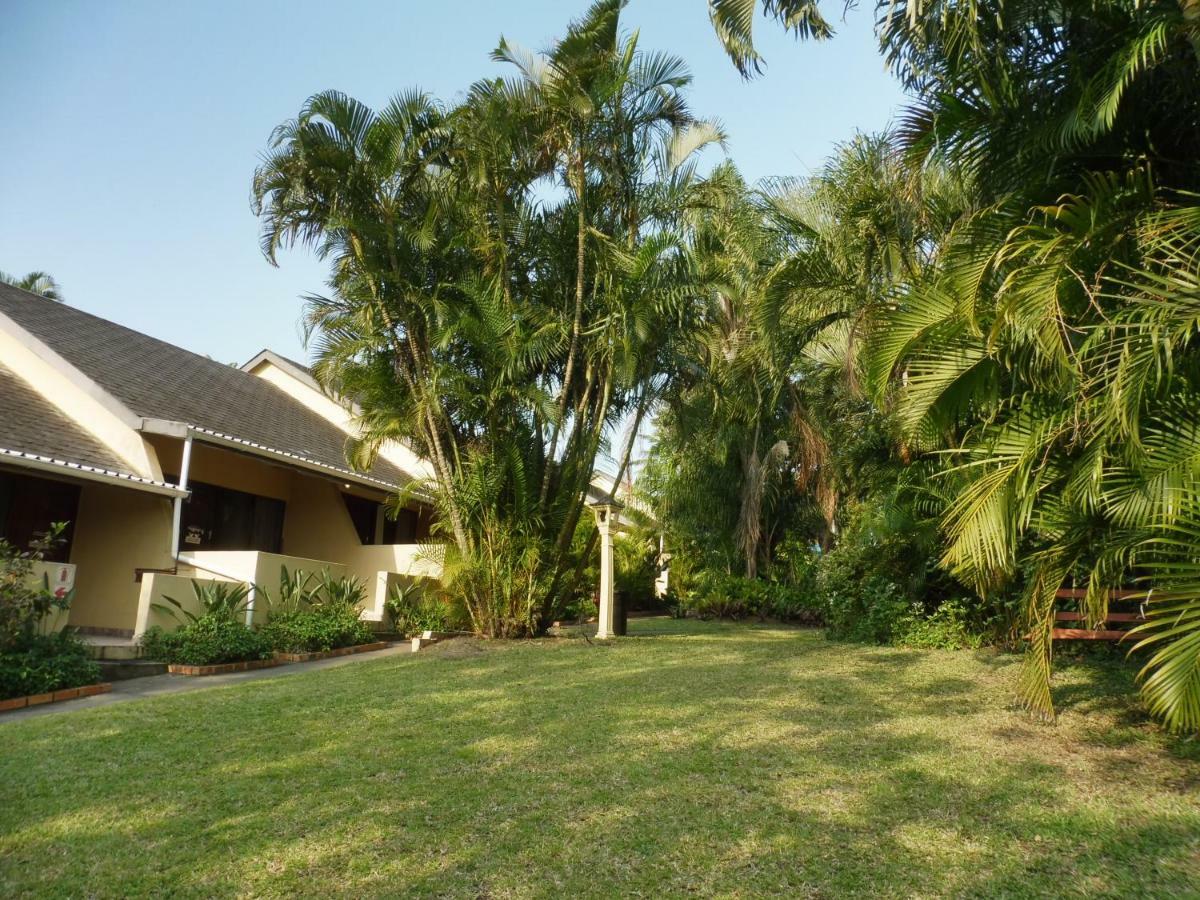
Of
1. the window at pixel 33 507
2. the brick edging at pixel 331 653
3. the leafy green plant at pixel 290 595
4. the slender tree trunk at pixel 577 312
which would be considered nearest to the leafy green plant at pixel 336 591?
the leafy green plant at pixel 290 595

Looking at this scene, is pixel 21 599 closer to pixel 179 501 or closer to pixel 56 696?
pixel 56 696

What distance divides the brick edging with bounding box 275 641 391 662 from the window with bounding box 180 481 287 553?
154 inches

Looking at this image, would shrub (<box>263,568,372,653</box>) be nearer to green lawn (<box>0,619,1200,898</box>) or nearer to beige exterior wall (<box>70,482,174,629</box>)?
beige exterior wall (<box>70,482,174,629</box>)

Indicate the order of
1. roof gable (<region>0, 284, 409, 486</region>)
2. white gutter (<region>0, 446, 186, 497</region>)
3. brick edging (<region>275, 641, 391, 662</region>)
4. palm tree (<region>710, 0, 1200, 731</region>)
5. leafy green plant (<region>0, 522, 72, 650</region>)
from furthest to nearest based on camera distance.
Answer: roof gable (<region>0, 284, 409, 486</region>)
brick edging (<region>275, 641, 391, 662</region>)
white gutter (<region>0, 446, 186, 497</region>)
leafy green plant (<region>0, 522, 72, 650</region>)
palm tree (<region>710, 0, 1200, 731</region>)

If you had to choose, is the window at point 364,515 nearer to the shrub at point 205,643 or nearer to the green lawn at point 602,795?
the shrub at point 205,643

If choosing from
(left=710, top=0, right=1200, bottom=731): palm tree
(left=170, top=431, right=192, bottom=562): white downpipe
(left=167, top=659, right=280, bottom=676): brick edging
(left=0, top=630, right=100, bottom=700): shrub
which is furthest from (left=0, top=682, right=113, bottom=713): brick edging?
(left=710, top=0, right=1200, bottom=731): palm tree

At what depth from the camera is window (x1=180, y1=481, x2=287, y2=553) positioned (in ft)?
47.7

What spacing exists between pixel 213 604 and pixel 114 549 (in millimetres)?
2792

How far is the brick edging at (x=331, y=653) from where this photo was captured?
11.4 metres

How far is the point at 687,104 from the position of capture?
1250cm

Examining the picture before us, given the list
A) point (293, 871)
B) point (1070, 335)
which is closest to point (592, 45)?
point (1070, 335)

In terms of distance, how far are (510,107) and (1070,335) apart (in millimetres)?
8353

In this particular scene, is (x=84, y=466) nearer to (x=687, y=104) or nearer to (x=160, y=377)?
(x=160, y=377)

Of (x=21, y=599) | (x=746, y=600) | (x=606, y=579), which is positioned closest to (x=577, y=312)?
(x=606, y=579)
